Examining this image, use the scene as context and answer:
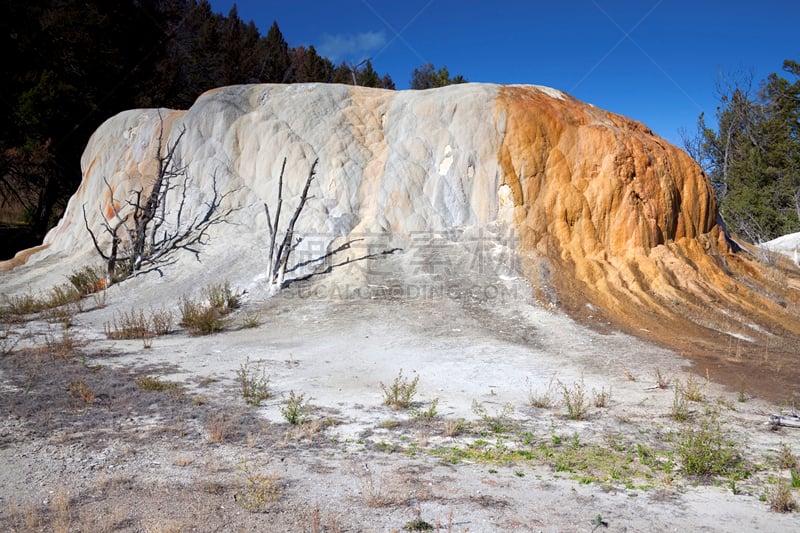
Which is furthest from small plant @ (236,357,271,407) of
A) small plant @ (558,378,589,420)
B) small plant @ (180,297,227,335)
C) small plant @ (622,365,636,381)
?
small plant @ (622,365,636,381)

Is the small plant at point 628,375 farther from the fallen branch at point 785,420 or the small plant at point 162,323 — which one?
the small plant at point 162,323

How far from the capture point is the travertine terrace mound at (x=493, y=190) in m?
12.0

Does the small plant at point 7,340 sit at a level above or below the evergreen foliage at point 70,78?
below

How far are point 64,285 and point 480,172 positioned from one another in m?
9.46

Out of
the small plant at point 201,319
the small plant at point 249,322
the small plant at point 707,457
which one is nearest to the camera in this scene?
the small plant at point 707,457

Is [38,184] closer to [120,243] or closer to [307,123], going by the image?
[120,243]

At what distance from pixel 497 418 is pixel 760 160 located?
82.6 feet

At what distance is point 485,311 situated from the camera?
36.4ft

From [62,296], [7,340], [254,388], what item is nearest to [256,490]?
[254,388]

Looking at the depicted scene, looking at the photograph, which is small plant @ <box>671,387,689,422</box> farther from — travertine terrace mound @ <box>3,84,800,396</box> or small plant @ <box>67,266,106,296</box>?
small plant @ <box>67,266,106,296</box>

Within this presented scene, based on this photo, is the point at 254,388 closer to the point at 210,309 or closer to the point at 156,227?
the point at 210,309

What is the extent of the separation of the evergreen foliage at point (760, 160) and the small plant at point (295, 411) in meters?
20.1

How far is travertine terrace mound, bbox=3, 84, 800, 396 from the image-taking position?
39.4 feet

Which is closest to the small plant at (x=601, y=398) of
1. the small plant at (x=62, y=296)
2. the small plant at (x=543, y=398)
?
the small plant at (x=543, y=398)
